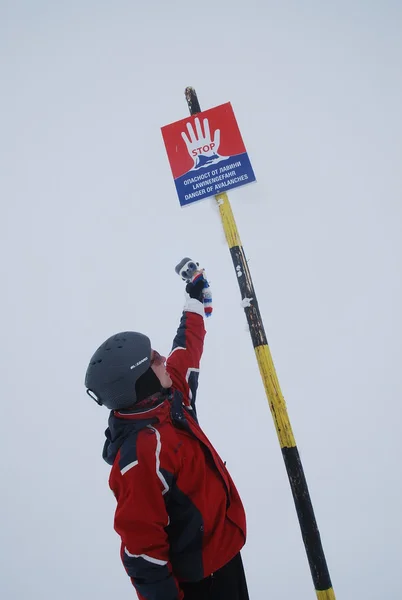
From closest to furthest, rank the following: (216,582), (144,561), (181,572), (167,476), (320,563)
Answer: (144,561), (167,476), (181,572), (216,582), (320,563)

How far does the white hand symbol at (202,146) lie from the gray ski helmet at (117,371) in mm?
1355

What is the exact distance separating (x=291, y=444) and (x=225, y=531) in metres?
0.57

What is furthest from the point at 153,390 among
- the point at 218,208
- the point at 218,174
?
the point at 218,174

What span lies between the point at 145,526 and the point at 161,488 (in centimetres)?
15

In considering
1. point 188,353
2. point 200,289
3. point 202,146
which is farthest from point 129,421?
point 202,146

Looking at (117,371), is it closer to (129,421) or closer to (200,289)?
(129,421)

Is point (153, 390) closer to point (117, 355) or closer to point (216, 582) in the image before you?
point (117, 355)

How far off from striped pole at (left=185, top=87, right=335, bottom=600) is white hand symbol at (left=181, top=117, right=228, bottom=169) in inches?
22.7

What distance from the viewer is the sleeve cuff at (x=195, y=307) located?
2.25 metres

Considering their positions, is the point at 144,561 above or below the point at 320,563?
above

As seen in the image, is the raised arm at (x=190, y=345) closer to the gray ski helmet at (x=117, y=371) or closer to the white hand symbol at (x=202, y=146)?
the gray ski helmet at (x=117, y=371)

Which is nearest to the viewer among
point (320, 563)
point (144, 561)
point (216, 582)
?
point (144, 561)

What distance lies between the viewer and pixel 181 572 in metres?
1.62

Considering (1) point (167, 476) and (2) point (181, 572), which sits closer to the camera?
(1) point (167, 476)
